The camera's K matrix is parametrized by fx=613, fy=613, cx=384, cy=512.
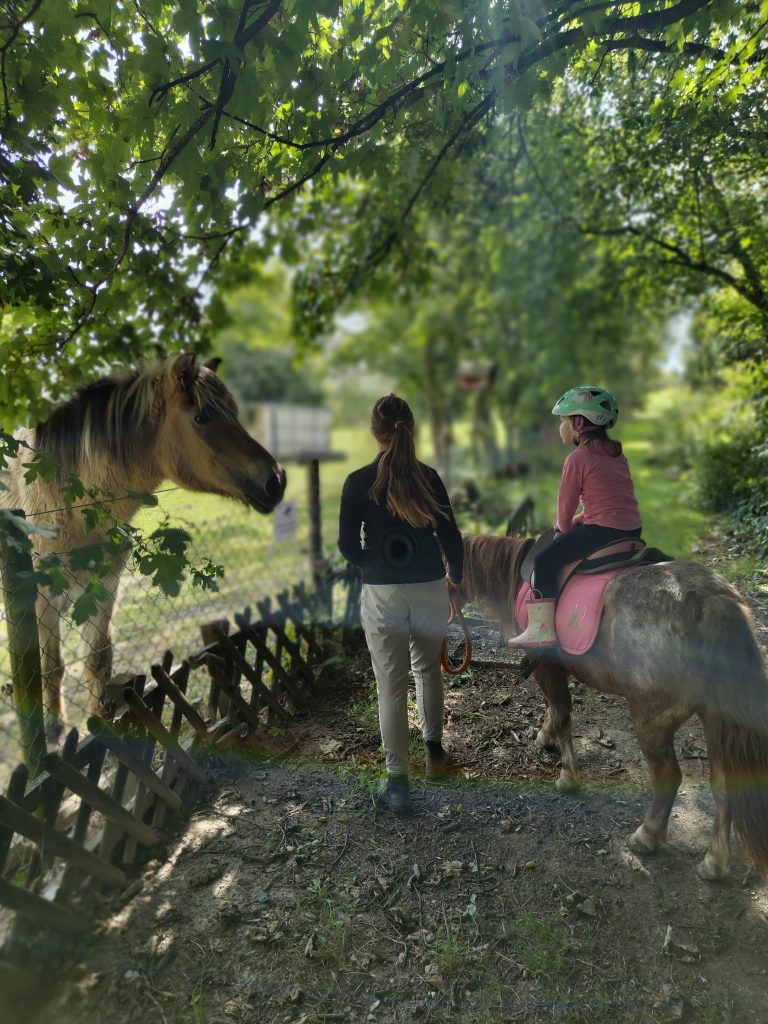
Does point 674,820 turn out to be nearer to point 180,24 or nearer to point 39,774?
point 39,774

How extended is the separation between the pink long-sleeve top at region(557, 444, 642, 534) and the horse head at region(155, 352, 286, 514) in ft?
5.63

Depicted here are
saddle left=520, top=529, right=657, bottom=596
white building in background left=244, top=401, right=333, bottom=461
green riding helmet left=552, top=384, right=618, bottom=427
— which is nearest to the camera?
saddle left=520, top=529, right=657, bottom=596

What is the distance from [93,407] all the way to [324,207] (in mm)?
5139

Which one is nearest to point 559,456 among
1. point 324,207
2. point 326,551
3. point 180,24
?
point 326,551

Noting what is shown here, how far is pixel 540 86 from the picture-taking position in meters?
3.36

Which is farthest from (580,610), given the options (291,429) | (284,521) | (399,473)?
(291,429)

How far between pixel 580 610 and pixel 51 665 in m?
3.14

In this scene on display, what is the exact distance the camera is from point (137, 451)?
373 cm

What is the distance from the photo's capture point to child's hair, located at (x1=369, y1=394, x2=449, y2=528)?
3.10m

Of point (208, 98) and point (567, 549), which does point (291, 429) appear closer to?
point (208, 98)

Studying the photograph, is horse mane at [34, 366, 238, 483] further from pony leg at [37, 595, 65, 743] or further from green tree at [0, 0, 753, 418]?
pony leg at [37, 595, 65, 743]

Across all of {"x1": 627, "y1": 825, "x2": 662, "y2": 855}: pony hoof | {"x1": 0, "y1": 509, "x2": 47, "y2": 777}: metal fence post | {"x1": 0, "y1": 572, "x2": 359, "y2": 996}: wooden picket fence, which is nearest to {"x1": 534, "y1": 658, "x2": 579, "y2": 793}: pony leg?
{"x1": 627, "y1": 825, "x2": 662, "y2": 855}: pony hoof

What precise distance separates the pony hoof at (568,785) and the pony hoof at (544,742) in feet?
1.01

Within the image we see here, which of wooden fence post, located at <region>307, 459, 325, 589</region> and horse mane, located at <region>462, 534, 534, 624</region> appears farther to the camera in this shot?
wooden fence post, located at <region>307, 459, 325, 589</region>
